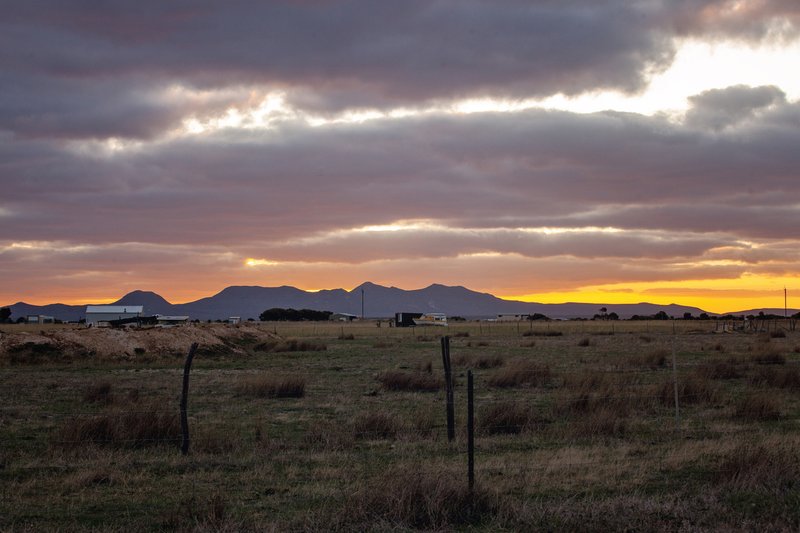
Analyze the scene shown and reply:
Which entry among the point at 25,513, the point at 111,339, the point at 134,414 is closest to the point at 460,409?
the point at 134,414

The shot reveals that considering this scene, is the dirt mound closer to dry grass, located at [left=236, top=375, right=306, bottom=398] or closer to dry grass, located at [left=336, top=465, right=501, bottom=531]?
dry grass, located at [left=236, top=375, right=306, bottom=398]

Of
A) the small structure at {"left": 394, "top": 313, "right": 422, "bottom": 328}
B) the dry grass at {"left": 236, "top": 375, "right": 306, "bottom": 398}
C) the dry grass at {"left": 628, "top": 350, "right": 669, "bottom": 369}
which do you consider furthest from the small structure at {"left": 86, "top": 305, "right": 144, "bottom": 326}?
the dry grass at {"left": 236, "top": 375, "right": 306, "bottom": 398}

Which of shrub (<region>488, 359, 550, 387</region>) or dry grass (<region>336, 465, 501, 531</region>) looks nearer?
dry grass (<region>336, 465, 501, 531</region>)

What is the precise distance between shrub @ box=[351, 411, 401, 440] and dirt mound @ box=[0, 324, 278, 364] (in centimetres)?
2897

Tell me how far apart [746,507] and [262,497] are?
660 centimetres

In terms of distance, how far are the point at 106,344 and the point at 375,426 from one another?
32917 mm

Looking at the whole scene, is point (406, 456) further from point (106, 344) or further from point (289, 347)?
point (289, 347)

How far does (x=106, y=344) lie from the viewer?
4478 cm

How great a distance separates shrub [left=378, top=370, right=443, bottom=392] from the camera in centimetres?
2509

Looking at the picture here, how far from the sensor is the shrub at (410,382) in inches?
988

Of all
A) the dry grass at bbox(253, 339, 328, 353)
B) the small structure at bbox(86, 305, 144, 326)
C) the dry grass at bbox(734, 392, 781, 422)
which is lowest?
the dry grass at bbox(253, 339, 328, 353)

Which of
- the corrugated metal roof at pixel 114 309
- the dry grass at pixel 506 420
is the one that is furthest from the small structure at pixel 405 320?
the dry grass at pixel 506 420

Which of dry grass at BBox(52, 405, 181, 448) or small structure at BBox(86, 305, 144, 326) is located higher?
small structure at BBox(86, 305, 144, 326)

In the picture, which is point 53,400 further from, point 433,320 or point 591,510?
point 433,320
